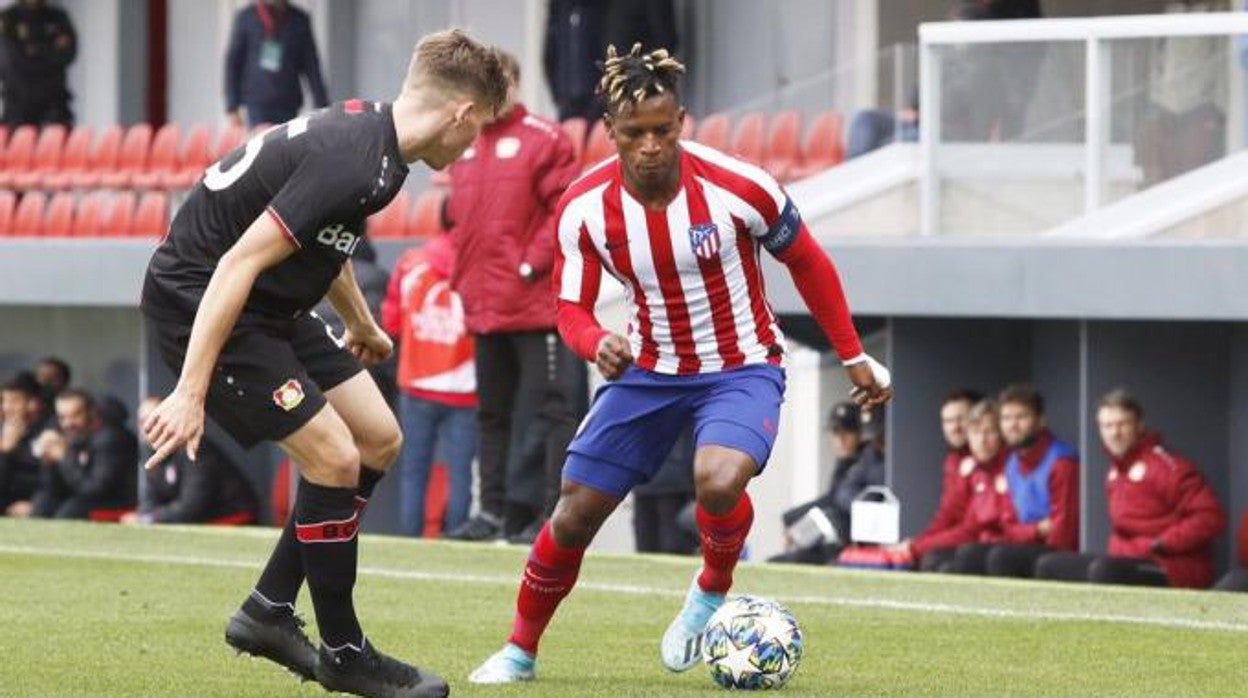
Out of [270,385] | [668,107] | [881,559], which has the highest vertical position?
[668,107]

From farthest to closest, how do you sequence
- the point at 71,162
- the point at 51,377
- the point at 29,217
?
the point at 71,162 → the point at 29,217 → the point at 51,377

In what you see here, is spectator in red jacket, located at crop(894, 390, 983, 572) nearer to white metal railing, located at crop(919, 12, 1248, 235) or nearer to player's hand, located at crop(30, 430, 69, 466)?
white metal railing, located at crop(919, 12, 1248, 235)

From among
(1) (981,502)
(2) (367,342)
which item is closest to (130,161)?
(1) (981,502)

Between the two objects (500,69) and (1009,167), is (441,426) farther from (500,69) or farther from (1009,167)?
(500,69)

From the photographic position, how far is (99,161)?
21938 millimetres

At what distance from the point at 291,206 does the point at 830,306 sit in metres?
1.77

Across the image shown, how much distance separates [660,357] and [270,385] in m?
1.32

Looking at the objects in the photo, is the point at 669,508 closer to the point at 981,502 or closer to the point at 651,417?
the point at 981,502

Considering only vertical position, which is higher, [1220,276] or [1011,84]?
[1011,84]

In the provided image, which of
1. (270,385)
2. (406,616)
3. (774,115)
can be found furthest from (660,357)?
(774,115)

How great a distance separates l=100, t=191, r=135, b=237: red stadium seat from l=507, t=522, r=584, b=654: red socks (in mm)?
11778

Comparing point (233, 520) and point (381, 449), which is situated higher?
point (381, 449)

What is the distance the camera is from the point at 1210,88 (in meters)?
13.6

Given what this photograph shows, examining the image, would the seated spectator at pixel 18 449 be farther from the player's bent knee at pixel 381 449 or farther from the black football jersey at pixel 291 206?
the black football jersey at pixel 291 206
